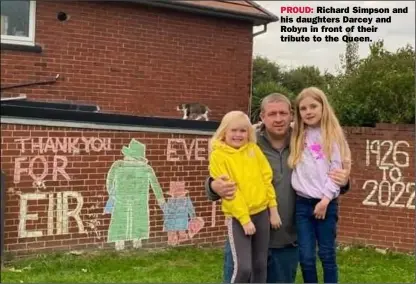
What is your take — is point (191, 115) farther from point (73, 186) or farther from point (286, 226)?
point (286, 226)

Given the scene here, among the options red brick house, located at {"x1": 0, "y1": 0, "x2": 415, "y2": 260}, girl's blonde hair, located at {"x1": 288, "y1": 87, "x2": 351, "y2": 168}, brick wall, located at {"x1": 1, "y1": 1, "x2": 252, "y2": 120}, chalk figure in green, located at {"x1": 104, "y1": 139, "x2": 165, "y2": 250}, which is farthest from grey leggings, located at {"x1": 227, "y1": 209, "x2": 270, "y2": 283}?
brick wall, located at {"x1": 1, "y1": 1, "x2": 252, "y2": 120}

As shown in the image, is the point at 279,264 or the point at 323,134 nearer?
the point at 323,134

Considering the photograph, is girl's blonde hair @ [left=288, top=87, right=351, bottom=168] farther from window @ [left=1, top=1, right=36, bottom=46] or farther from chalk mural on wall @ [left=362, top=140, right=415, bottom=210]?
window @ [left=1, top=1, right=36, bottom=46]

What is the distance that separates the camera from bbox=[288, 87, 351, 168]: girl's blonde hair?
3977mm

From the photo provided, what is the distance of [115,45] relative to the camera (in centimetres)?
962

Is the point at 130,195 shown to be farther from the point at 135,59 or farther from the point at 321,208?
the point at 321,208

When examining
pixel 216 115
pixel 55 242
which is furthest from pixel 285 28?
pixel 55 242

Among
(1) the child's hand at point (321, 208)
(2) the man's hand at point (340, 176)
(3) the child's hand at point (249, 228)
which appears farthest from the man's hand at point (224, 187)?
(2) the man's hand at point (340, 176)

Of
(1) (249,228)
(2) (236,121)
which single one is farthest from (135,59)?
(1) (249,228)

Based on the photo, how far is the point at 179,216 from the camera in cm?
849

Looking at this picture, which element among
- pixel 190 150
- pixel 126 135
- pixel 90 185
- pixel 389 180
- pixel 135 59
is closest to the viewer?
pixel 90 185

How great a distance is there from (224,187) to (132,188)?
4.33 meters

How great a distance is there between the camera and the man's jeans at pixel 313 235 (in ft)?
13.0

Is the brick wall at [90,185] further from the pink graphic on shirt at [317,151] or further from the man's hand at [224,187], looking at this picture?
the pink graphic on shirt at [317,151]
